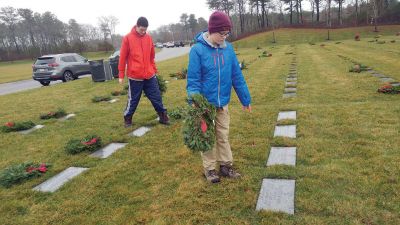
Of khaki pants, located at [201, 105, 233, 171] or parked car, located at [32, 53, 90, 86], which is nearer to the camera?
khaki pants, located at [201, 105, 233, 171]

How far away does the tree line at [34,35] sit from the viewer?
61.2m

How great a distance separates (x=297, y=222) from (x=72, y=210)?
7.66ft

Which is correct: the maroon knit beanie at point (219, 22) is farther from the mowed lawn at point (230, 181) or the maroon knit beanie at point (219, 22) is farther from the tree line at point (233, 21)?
the tree line at point (233, 21)

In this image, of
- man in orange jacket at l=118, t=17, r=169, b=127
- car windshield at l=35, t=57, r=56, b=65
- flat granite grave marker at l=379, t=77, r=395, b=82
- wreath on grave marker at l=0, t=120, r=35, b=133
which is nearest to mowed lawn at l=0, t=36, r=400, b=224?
wreath on grave marker at l=0, t=120, r=35, b=133

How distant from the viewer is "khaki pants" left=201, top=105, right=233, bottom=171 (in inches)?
153

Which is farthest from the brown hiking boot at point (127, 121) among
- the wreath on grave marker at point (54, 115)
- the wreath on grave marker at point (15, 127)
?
the wreath on grave marker at point (54, 115)

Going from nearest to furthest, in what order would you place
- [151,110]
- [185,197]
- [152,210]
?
1. [152,210]
2. [185,197]
3. [151,110]

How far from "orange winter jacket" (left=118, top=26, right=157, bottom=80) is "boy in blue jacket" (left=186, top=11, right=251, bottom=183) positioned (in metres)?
2.79

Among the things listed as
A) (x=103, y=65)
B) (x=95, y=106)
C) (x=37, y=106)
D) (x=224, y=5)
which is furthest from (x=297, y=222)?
(x=224, y=5)

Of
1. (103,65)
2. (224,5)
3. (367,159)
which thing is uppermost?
(224,5)

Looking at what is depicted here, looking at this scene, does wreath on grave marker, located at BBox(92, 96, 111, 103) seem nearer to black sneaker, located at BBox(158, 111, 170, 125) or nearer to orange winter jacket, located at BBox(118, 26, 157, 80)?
orange winter jacket, located at BBox(118, 26, 157, 80)

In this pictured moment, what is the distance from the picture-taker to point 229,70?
3.88 metres

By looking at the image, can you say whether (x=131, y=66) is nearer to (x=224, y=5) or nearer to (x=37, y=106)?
(x=37, y=106)

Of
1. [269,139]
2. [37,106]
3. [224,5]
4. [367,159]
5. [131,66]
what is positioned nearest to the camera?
[367,159]
